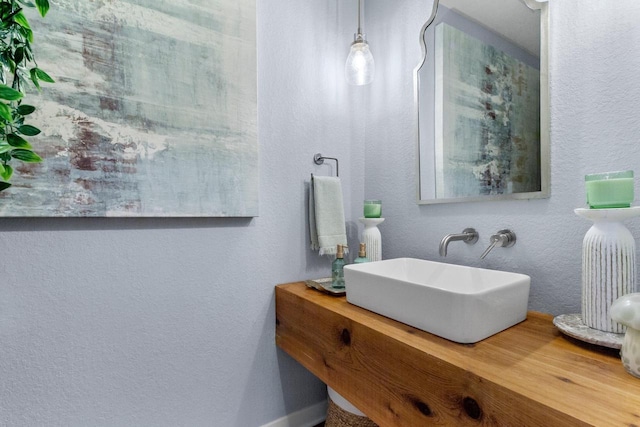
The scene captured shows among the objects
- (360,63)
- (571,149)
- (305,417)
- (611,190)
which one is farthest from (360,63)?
(305,417)

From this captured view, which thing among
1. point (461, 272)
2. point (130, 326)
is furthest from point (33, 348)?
point (461, 272)

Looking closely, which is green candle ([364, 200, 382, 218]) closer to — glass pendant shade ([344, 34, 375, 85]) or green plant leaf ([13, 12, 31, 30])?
glass pendant shade ([344, 34, 375, 85])

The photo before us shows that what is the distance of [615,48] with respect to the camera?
35.6 inches

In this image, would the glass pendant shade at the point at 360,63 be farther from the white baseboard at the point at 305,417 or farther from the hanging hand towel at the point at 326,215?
the white baseboard at the point at 305,417

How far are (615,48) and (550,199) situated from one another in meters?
0.43

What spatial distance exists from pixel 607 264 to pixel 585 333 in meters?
0.17

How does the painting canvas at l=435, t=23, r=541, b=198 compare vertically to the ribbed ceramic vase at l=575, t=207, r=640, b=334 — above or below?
above

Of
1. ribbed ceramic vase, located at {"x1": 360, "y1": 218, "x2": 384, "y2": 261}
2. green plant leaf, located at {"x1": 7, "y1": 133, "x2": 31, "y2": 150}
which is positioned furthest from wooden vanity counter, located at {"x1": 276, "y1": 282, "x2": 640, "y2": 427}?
green plant leaf, located at {"x1": 7, "y1": 133, "x2": 31, "y2": 150}

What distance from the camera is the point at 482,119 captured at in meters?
1.23

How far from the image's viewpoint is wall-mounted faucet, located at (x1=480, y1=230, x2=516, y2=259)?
112 centimetres

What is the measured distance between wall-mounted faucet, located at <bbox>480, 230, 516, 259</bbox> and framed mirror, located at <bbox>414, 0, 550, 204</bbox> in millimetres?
123

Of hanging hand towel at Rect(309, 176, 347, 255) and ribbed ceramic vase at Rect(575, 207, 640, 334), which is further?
hanging hand towel at Rect(309, 176, 347, 255)

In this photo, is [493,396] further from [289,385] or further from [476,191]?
[289,385]

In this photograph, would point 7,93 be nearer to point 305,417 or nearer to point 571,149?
point 571,149
